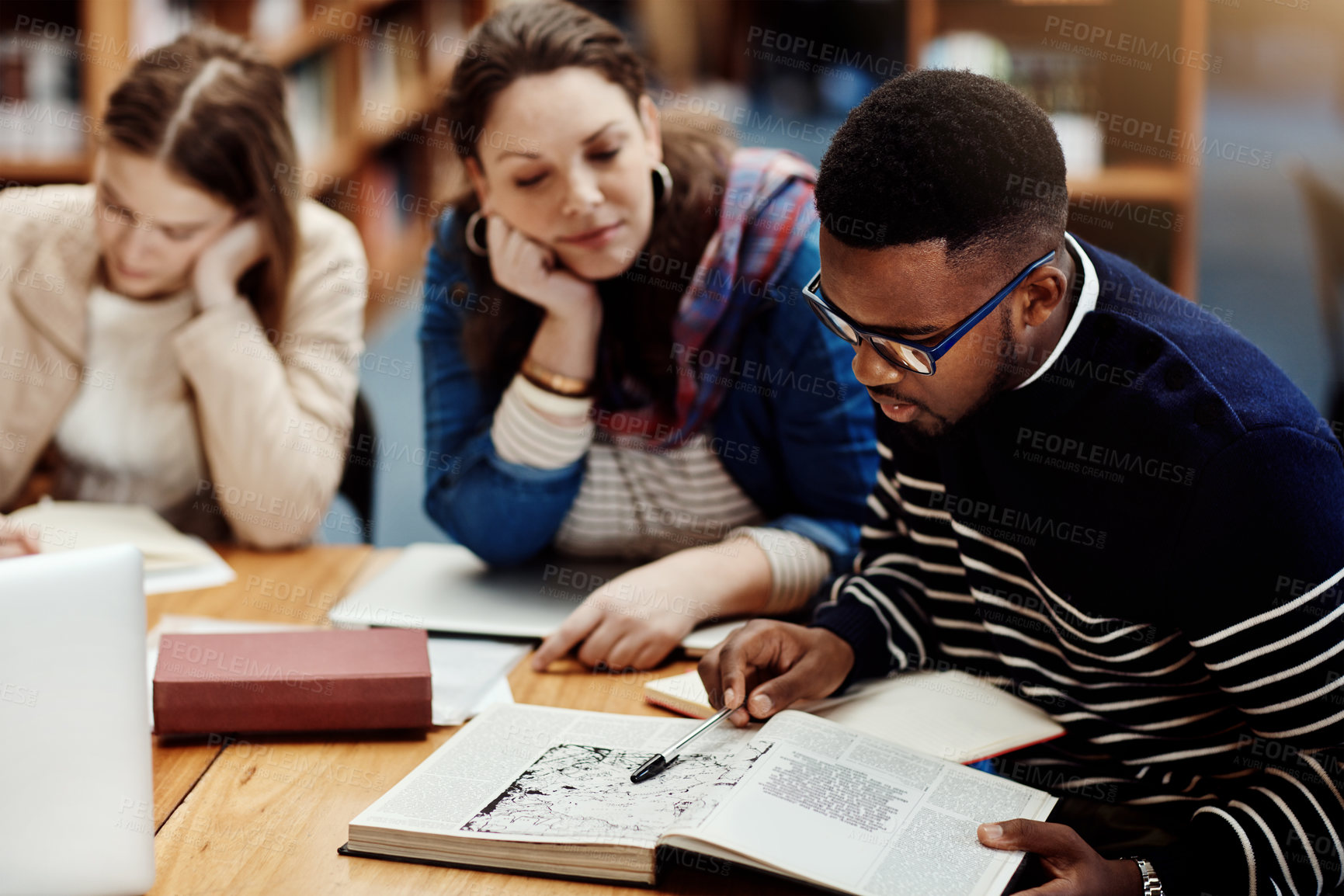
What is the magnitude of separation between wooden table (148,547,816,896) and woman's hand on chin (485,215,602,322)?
1.38ft

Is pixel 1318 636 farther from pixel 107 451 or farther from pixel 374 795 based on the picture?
pixel 107 451

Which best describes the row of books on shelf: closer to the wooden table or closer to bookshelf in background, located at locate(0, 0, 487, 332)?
bookshelf in background, located at locate(0, 0, 487, 332)

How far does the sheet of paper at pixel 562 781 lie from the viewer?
825mm

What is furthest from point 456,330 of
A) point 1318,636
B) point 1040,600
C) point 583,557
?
point 1318,636

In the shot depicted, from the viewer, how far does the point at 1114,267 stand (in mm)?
955

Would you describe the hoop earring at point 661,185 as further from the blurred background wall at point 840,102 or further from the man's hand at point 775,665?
the man's hand at point 775,665

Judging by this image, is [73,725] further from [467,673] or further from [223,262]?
[223,262]

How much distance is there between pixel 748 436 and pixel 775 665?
40 cm

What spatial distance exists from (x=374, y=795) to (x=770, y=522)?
590mm

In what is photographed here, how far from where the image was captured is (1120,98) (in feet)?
9.75

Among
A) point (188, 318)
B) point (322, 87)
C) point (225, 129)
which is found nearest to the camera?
point (225, 129)

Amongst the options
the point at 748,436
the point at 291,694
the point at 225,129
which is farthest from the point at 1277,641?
the point at 225,129

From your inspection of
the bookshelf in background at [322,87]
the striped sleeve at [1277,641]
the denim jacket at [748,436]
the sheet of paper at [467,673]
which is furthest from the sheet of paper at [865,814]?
the bookshelf in background at [322,87]

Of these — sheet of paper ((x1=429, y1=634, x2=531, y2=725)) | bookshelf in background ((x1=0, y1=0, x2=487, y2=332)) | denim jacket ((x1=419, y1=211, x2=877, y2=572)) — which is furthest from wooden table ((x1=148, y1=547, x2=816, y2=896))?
bookshelf in background ((x1=0, y1=0, x2=487, y2=332))
